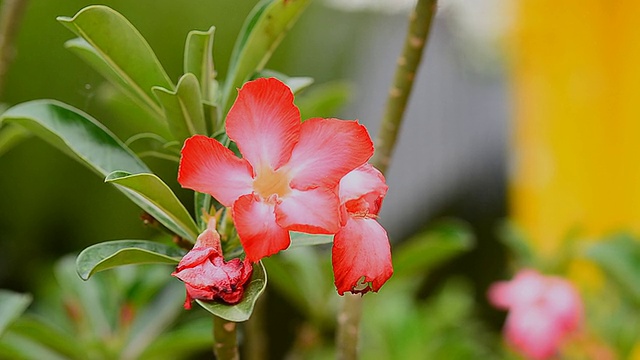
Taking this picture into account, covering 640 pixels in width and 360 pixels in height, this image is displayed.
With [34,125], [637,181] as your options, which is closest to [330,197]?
[34,125]

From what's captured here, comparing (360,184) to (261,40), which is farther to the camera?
(261,40)

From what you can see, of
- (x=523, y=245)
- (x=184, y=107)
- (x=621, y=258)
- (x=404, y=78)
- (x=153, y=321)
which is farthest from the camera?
(x=523, y=245)

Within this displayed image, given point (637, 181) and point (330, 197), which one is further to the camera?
point (637, 181)

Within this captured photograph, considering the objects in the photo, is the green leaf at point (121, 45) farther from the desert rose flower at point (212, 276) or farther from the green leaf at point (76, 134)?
the desert rose flower at point (212, 276)

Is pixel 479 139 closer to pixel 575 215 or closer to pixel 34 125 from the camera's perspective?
pixel 575 215

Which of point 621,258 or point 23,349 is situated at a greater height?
point 621,258

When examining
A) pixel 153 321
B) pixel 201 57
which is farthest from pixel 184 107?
pixel 153 321

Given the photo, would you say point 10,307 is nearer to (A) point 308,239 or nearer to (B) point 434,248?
(A) point 308,239

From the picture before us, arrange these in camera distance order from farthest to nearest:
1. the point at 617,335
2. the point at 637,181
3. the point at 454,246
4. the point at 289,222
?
the point at 637,181 → the point at 617,335 → the point at 454,246 → the point at 289,222
